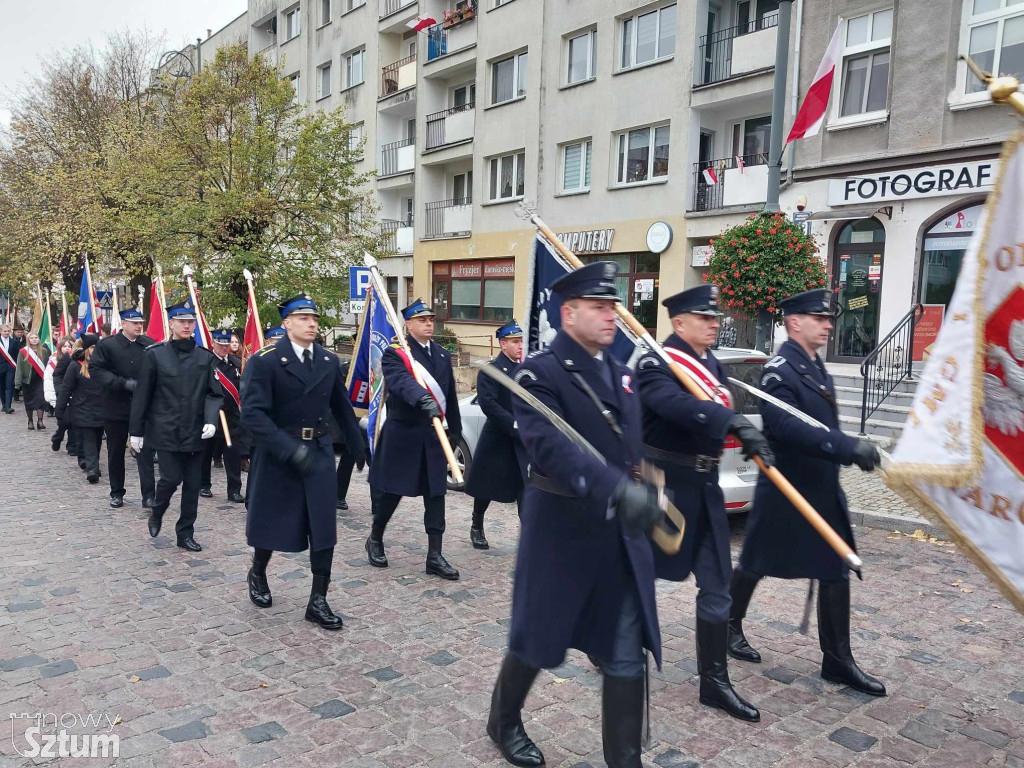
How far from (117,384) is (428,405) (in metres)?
4.84

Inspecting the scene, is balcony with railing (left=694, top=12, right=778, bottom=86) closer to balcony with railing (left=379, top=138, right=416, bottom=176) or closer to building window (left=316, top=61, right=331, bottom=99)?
balcony with railing (left=379, top=138, right=416, bottom=176)

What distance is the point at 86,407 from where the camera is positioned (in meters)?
10.4

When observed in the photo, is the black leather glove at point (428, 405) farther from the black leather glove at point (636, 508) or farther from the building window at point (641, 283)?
the building window at point (641, 283)

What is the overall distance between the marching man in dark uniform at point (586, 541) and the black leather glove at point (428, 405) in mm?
2598

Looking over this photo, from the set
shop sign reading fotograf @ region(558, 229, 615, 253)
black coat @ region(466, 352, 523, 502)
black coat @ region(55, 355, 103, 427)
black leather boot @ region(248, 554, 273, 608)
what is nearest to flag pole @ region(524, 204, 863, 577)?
black coat @ region(466, 352, 523, 502)

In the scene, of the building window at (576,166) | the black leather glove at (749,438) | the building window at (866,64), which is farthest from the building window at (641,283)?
the black leather glove at (749,438)

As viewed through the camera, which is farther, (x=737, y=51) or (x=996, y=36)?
(x=737, y=51)

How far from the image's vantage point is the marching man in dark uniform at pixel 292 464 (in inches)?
205

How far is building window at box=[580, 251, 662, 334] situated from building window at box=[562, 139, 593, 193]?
248cm

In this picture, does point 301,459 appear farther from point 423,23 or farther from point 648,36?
point 423,23

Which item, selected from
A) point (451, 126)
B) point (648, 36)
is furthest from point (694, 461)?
point (451, 126)

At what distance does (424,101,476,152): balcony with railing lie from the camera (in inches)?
1048

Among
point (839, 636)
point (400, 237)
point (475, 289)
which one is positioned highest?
point (400, 237)

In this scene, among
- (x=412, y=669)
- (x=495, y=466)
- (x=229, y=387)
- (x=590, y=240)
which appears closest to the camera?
(x=412, y=669)
